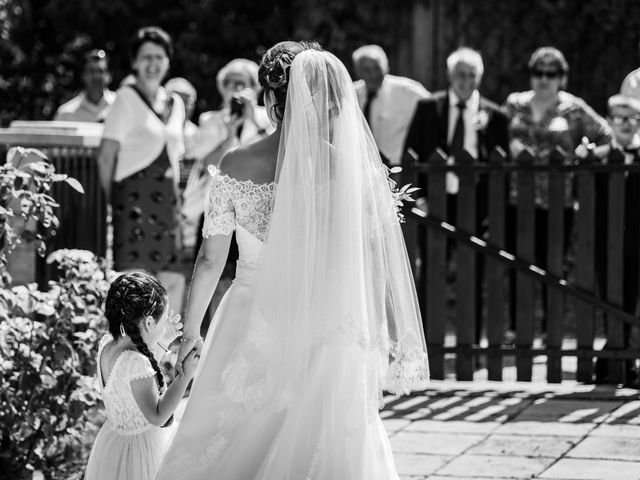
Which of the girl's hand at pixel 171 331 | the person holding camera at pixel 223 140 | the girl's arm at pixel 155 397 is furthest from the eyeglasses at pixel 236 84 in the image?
the girl's arm at pixel 155 397

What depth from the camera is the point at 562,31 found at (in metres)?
12.3

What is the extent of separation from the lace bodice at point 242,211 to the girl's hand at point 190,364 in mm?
362

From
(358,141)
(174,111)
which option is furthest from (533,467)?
(174,111)

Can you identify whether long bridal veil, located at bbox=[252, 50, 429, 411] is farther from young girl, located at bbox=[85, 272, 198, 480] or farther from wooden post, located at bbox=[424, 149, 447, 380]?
wooden post, located at bbox=[424, 149, 447, 380]

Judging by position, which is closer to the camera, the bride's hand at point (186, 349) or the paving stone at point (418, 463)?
the bride's hand at point (186, 349)

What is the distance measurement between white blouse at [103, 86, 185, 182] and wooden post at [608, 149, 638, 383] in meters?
2.57

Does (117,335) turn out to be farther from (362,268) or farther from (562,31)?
(562,31)

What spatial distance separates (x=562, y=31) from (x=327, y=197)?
861 centimetres

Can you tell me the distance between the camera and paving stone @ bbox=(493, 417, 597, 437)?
607cm

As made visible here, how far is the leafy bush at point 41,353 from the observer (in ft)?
16.9

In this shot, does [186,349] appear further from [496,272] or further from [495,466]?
[496,272]

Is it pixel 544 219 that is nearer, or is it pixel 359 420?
pixel 359 420

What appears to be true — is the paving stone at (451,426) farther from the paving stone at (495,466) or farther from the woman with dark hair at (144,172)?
the woman with dark hair at (144,172)

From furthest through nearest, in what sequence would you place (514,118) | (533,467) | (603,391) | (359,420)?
(514,118) < (603,391) < (533,467) < (359,420)
